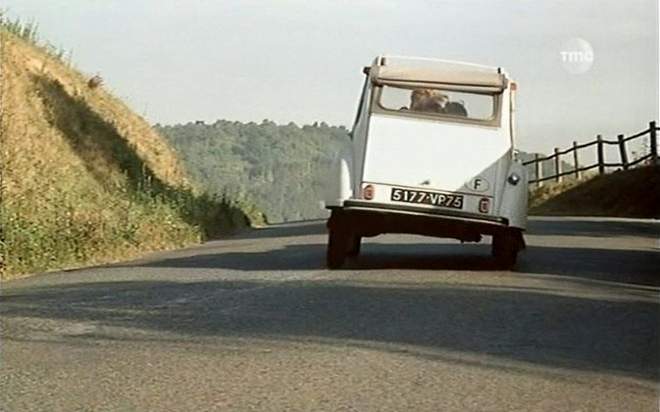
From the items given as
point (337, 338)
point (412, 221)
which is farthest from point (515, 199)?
point (337, 338)

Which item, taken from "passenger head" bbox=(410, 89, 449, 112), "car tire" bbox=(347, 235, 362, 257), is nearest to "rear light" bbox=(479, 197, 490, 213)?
"passenger head" bbox=(410, 89, 449, 112)

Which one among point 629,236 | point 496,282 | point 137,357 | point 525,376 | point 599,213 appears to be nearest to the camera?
point 525,376

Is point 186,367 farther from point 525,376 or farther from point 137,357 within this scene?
point 525,376

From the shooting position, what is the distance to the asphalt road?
7.09 meters

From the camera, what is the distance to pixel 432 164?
1444cm

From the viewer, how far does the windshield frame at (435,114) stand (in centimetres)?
1494

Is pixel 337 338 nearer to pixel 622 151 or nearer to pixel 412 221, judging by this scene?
pixel 412 221

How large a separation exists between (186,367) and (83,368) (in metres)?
0.62

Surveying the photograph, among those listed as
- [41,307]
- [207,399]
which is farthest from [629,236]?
[207,399]

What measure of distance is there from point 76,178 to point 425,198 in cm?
1283

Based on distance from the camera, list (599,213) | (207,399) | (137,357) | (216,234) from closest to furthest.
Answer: (207,399)
(137,357)
(216,234)
(599,213)

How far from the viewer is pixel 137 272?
15.1m

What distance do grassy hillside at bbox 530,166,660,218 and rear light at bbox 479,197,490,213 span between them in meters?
18.4

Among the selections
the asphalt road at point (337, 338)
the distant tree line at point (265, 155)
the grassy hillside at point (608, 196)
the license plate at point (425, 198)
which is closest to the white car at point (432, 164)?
the license plate at point (425, 198)
